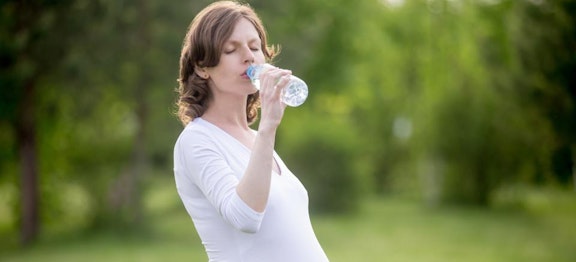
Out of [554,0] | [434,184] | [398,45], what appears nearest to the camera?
[554,0]

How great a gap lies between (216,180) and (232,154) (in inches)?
5.3

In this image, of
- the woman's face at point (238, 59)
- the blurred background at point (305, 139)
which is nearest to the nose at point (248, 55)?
the woman's face at point (238, 59)

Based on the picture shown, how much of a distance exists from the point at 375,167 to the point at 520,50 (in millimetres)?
16172

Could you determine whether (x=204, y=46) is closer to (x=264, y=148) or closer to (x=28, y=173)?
(x=264, y=148)

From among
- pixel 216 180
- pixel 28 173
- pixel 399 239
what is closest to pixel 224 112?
pixel 216 180

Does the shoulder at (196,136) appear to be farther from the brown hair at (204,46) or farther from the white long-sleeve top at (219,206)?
the brown hair at (204,46)

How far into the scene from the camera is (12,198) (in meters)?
18.8

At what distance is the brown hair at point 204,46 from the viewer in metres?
2.40

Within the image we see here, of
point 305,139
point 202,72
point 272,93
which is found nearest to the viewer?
point 272,93

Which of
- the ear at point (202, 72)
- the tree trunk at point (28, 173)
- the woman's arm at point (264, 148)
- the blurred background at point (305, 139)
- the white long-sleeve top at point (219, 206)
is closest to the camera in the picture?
the woman's arm at point (264, 148)

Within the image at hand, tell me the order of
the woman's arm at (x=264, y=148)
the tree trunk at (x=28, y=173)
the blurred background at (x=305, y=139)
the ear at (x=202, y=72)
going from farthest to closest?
the tree trunk at (x=28, y=173), the blurred background at (x=305, y=139), the ear at (x=202, y=72), the woman's arm at (x=264, y=148)

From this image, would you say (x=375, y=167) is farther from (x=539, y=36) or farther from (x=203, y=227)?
(x=203, y=227)

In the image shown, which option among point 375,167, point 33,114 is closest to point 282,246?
point 33,114

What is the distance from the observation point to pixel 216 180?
227 cm
